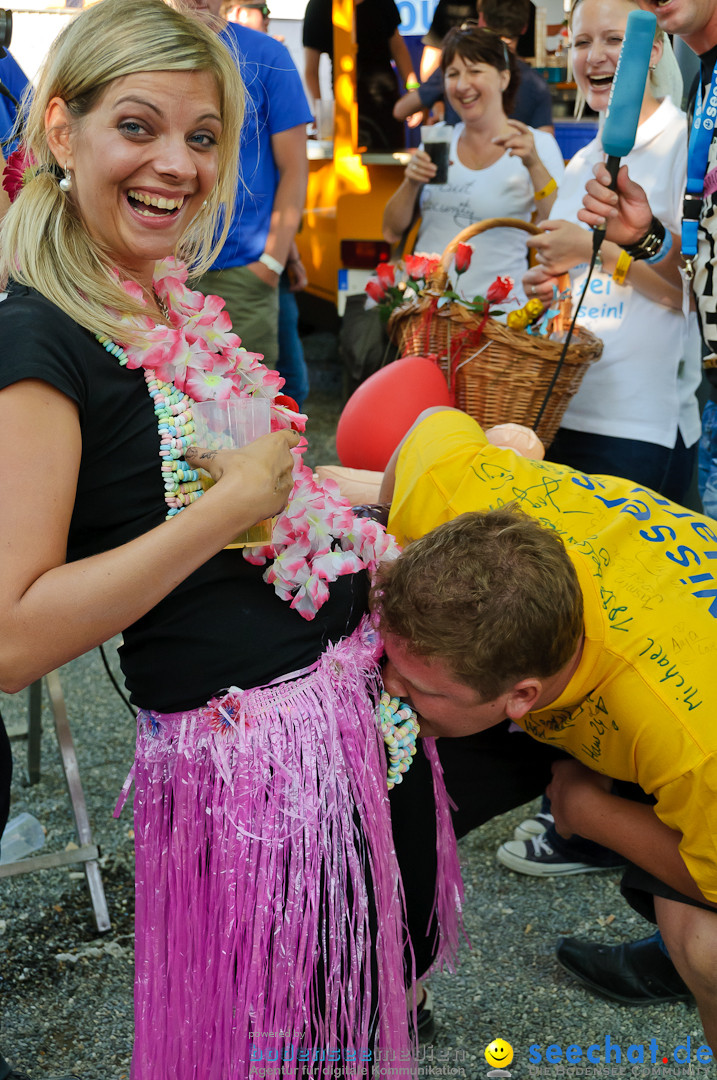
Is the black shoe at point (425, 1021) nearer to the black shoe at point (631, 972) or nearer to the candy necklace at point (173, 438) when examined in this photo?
the black shoe at point (631, 972)

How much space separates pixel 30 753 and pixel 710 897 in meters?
2.18

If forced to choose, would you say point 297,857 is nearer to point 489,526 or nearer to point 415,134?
point 489,526

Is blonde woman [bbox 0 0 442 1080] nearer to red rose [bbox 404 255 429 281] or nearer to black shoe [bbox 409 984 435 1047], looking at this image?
black shoe [bbox 409 984 435 1047]

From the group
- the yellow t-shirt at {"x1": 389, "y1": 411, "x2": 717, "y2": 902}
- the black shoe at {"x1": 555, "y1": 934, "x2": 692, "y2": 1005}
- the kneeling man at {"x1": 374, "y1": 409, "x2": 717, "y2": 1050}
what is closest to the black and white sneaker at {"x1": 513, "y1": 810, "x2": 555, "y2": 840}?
the black shoe at {"x1": 555, "y1": 934, "x2": 692, "y2": 1005}

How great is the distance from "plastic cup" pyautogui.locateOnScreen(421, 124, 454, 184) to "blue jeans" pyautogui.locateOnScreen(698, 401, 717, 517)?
5.58 feet

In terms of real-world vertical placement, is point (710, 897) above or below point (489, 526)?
below

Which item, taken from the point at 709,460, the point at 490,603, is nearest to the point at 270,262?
the point at 709,460

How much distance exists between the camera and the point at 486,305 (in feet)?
7.97

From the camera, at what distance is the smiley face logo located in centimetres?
204

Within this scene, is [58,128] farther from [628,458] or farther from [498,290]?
[628,458]

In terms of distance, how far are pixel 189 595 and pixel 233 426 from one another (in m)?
0.26

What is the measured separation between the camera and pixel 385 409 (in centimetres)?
227

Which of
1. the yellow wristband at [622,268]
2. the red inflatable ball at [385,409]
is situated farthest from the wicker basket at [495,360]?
the yellow wristband at [622,268]

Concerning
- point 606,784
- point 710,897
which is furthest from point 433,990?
point 710,897
